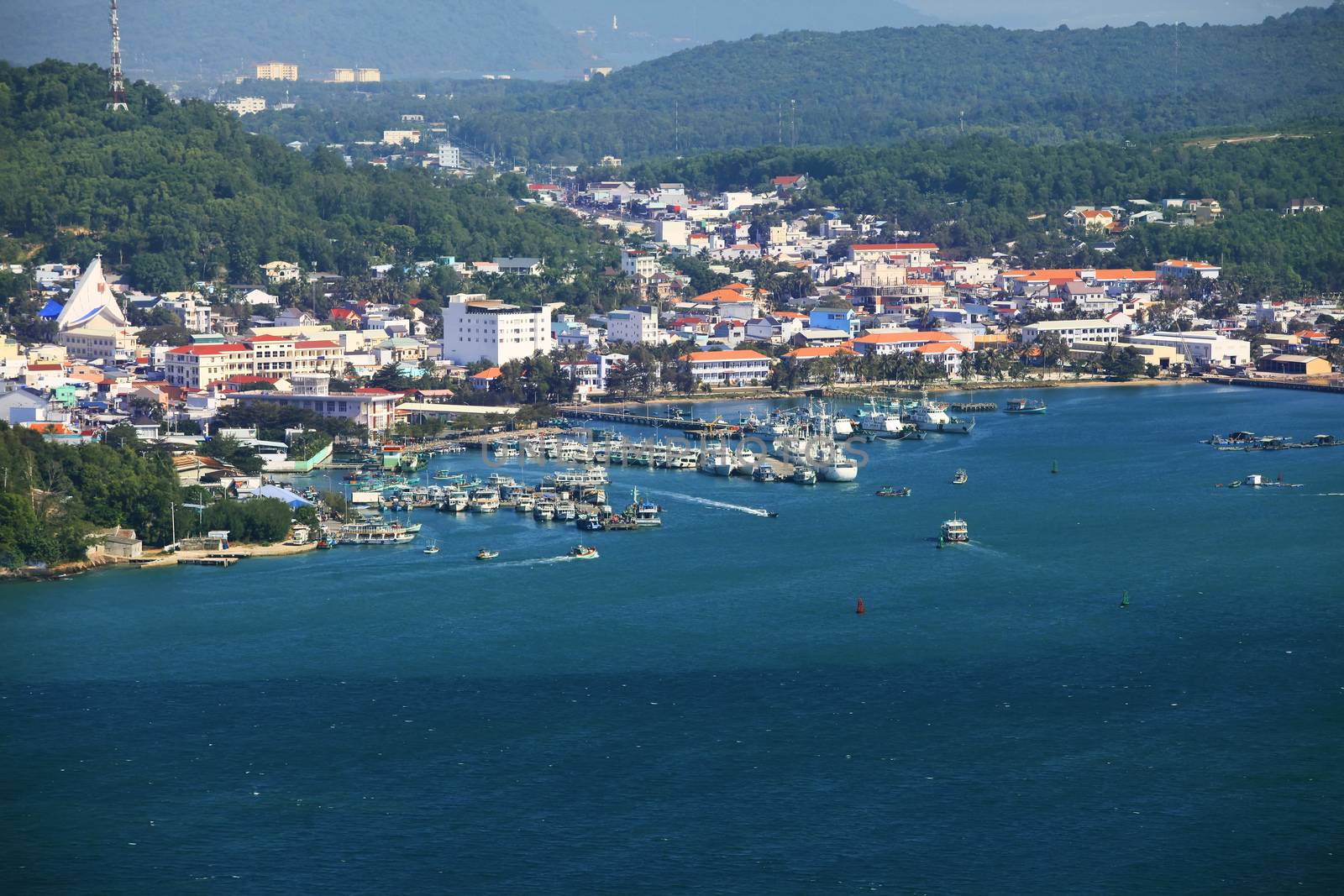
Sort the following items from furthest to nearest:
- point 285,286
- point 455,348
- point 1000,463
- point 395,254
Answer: point 395,254 → point 285,286 → point 455,348 → point 1000,463

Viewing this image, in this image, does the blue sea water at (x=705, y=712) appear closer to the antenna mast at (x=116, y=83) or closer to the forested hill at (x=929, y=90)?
the antenna mast at (x=116, y=83)

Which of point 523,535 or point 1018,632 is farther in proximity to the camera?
point 523,535

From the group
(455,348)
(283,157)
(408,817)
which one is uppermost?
(283,157)

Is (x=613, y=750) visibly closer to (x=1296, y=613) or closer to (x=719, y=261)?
(x=1296, y=613)

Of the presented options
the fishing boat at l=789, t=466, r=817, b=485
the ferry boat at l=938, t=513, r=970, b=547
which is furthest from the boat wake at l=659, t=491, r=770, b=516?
the ferry boat at l=938, t=513, r=970, b=547

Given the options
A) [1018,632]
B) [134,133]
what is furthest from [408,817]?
[134,133]

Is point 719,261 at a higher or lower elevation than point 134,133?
lower

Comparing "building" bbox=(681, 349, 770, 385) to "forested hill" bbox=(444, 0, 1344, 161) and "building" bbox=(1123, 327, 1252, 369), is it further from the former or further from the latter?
"forested hill" bbox=(444, 0, 1344, 161)
